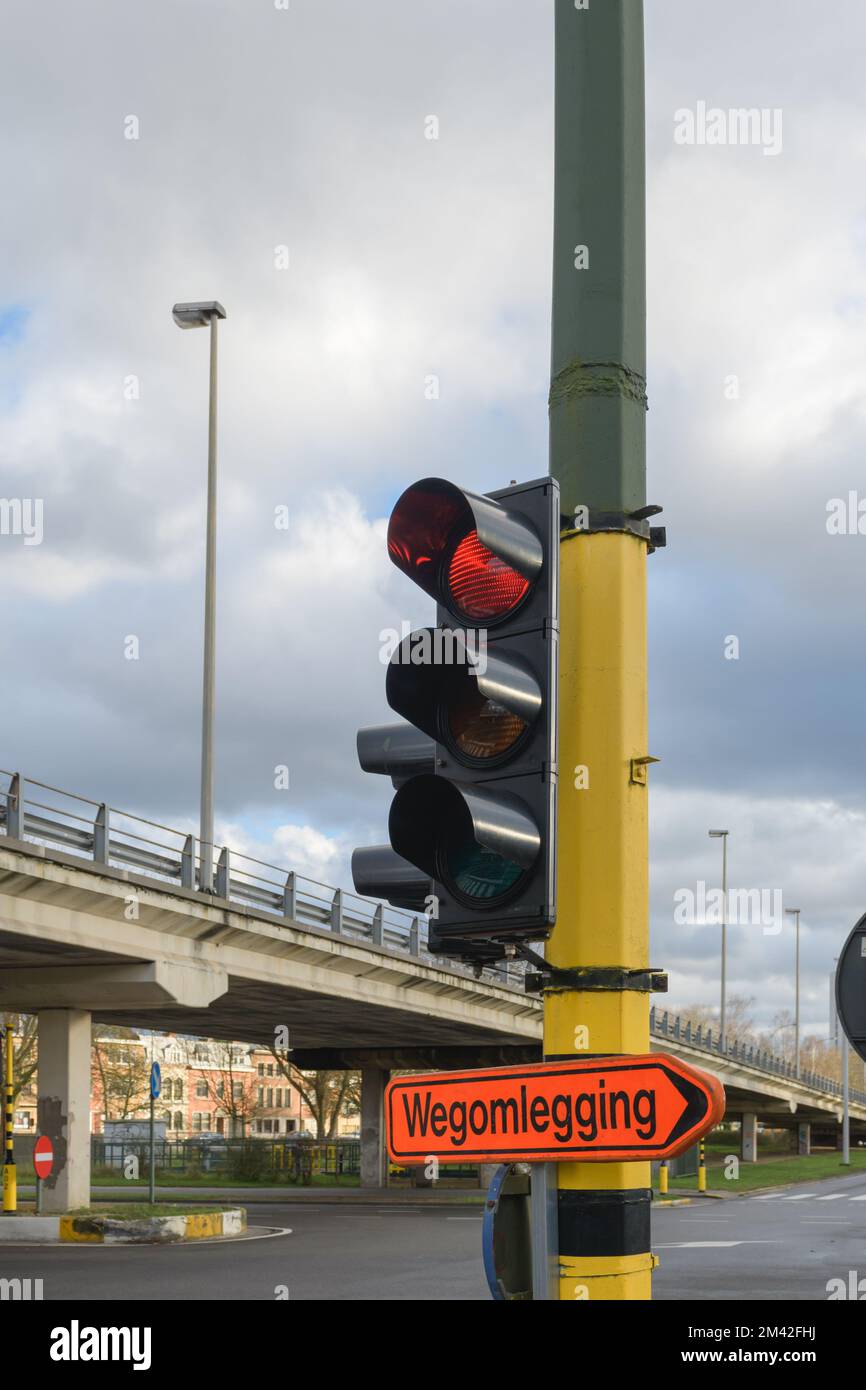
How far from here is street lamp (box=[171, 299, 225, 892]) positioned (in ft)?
97.3

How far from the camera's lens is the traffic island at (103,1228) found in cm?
2691

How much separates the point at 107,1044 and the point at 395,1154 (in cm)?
7954

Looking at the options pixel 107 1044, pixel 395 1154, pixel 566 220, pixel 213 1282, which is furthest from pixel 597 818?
pixel 107 1044

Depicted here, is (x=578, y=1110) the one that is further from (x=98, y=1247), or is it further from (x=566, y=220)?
(x=98, y=1247)

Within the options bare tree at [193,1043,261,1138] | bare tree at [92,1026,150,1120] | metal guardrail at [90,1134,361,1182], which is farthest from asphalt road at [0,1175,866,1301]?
bare tree at [193,1043,261,1138]

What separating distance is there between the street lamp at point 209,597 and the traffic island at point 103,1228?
5.79 metres

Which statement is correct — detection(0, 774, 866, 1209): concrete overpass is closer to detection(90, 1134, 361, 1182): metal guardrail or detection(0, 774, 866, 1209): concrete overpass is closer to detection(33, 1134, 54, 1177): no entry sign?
detection(33, 1134, 54, 1177): no entry sign

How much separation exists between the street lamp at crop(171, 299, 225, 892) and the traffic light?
2583 centimetres

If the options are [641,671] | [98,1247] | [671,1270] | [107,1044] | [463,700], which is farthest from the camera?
[107,1044]

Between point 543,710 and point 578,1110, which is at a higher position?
point 543,710

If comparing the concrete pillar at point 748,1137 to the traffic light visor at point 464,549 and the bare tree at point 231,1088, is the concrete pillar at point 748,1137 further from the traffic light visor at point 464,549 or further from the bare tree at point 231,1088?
the traffic light visor at point 464,549

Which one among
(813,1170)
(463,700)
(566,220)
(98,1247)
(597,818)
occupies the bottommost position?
(813,1170)

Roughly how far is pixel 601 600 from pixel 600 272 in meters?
0.84
